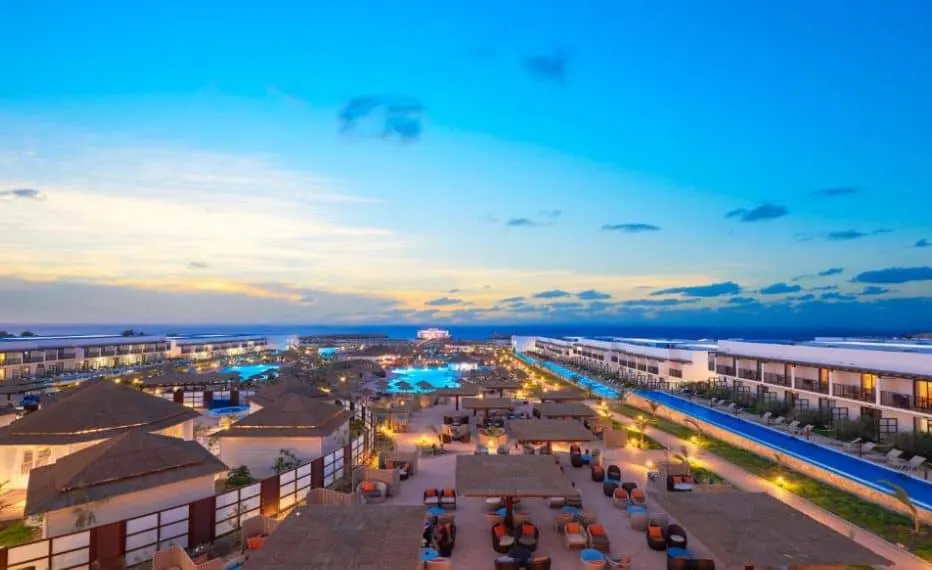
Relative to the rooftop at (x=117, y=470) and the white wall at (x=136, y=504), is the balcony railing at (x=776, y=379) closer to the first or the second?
the rooftop at (x=117, y=470)

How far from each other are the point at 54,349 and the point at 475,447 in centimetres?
5005

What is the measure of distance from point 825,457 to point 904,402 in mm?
7196

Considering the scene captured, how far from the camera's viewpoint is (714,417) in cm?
2912

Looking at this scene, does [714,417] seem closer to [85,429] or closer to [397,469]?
[397,469]

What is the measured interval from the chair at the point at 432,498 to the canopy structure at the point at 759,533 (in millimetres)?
5919

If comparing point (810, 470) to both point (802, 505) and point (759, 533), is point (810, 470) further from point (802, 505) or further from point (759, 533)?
point (759, 533)

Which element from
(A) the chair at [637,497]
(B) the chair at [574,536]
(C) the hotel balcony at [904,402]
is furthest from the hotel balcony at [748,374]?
(B) the chair at [574,536]

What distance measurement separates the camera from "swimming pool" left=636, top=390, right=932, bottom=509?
15564mm

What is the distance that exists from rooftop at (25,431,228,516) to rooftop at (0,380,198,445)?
3723 mm

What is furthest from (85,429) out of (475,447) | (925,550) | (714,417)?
(714,417)

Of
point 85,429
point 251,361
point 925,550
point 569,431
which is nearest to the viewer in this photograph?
point 925,550

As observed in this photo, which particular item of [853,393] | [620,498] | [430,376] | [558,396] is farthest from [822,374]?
[430,376]

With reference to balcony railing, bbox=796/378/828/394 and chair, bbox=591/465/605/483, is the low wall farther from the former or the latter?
balcony railing, bbox=796/378/828/394

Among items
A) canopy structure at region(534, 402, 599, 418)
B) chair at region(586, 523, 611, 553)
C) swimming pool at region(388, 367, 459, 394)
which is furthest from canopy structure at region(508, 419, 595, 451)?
swimming pool at region(388, 367, 459, 394)
